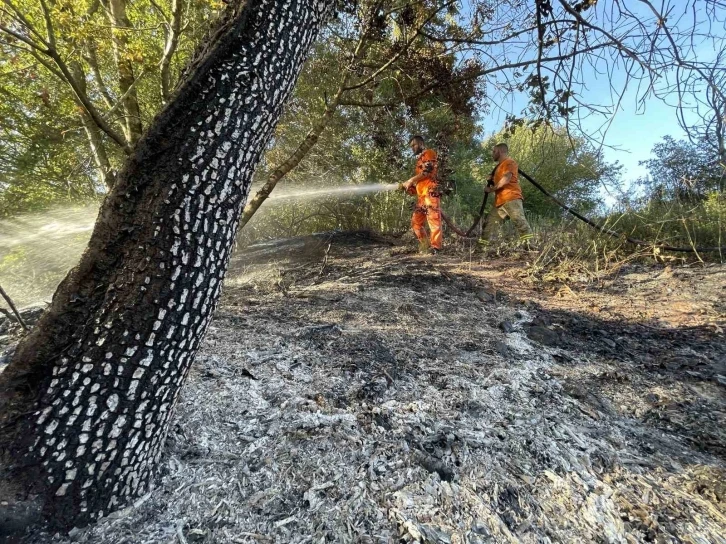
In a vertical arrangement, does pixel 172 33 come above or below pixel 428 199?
above

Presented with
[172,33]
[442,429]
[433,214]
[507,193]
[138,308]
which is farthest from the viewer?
[507,193]

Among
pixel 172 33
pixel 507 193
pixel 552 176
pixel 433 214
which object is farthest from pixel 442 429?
pixel 552 176

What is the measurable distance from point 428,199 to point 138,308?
4450 millimetres

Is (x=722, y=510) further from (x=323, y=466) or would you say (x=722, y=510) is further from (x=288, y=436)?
(x=288, y=436)

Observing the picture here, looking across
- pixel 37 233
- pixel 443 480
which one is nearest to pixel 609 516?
pixel 443 480

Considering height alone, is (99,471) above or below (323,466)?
above

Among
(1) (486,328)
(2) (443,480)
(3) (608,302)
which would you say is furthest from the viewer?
(3) (608,302)

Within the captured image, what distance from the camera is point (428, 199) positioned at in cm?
509

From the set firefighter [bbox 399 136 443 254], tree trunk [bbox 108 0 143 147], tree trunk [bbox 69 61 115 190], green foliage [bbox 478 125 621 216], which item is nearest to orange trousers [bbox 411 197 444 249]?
firefighter [bbox 399 136 443 254]

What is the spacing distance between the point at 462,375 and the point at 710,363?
5.68 feet

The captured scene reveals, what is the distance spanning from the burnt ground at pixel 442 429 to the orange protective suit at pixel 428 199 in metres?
2.20

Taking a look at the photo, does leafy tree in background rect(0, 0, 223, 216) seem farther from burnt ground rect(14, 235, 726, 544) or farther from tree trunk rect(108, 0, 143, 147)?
burnt ground rect(14, 235, 726, 544)

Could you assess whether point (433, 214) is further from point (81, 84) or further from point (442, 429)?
point (81, 84)

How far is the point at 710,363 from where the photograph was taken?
2352 millimetres
